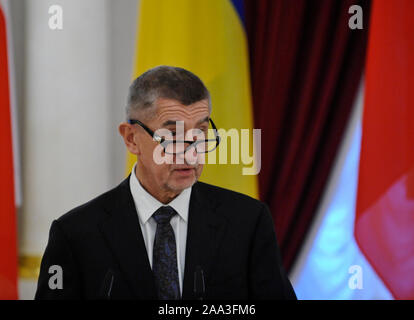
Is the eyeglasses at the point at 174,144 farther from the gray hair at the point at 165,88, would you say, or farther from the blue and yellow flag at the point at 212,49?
the blue and yellow flag at the point at 212,49

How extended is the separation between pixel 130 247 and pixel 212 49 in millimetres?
987

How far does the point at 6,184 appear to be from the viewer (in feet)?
6.68

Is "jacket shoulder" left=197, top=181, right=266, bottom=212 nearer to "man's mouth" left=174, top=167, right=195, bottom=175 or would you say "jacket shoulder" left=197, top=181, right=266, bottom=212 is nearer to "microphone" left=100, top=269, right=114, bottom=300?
"man's mouth" left=174, top=167, right=195, bottom=175

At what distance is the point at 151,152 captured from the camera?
158 cm

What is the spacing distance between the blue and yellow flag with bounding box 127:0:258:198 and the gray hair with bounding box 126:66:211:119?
22.8 inches

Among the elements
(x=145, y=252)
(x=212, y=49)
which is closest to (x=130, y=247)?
(x=145, y=252)

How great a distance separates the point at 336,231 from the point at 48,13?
Answer: 1.57m

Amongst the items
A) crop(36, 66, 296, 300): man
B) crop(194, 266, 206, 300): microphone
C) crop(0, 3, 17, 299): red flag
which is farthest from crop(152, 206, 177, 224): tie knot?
crop(0, 3, 17, 299): red flag

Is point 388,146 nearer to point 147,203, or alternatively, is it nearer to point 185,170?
point 185,170

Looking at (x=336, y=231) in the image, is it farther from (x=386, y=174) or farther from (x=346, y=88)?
(x=346, y=88)

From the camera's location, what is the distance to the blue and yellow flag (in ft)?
6.84

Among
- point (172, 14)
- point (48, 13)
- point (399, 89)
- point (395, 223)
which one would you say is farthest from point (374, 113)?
point (48, 13)

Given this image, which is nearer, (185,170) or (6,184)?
(185,170)

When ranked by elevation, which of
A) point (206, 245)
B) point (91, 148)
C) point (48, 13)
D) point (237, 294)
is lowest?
point (237, 294)
